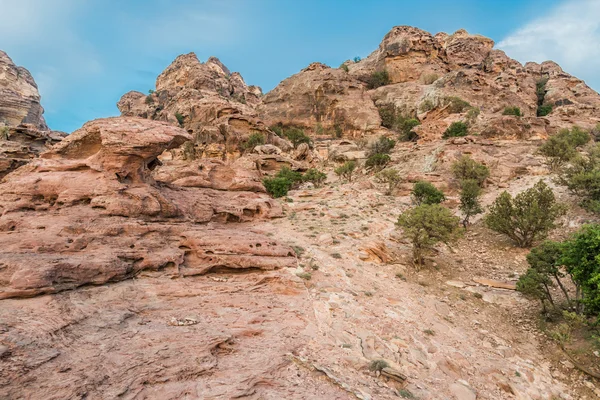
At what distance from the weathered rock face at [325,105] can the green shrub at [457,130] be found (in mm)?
16260

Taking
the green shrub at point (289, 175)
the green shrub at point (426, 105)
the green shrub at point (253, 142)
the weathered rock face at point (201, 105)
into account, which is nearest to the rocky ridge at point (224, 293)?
the green shrub at point (289, 175)

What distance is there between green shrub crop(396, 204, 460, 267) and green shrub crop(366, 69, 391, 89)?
56.7 metres

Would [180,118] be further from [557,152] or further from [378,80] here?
[557,152]

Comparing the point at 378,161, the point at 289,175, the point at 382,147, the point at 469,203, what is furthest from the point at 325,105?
the point at 469,203

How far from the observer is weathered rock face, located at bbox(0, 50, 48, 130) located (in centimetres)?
5331

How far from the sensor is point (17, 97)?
5562 centimetres

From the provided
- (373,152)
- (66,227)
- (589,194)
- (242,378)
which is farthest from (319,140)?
(242,378)

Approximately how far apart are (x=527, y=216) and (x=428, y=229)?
17.3 feet

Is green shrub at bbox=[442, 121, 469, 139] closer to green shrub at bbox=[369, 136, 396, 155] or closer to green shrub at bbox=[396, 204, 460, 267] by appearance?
green shrub at bbox=[369, 136, 396, 155]

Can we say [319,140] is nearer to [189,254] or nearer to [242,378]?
[189,254]

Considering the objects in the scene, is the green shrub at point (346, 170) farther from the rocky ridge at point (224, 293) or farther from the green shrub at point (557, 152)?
the green shrub at point (557, 152)

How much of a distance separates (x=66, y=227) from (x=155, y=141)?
4760 mm

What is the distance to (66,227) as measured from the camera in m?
→ 8.99

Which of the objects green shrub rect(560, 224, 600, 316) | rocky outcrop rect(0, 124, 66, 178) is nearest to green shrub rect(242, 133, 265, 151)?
rocky outcrop rect(0, 124, 66, 178)
